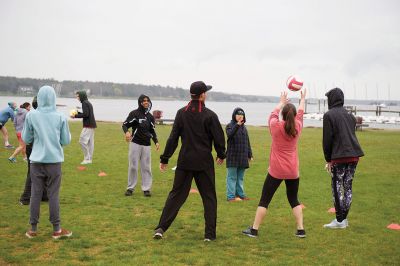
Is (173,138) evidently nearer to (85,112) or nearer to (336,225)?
(336,225)

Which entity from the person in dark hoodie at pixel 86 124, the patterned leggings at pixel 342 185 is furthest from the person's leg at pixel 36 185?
the person in dark hoodie at pixel 86 124

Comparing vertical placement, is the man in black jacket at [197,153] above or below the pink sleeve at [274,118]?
below

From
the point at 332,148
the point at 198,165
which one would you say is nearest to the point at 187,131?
the point at 198,165

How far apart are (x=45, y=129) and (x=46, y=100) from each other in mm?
450

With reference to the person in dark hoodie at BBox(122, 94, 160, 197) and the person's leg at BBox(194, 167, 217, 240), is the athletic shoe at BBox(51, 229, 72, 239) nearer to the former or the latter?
the person's leg at BBox(194, 167, 217, 240)

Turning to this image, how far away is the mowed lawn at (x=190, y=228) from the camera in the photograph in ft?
23.0

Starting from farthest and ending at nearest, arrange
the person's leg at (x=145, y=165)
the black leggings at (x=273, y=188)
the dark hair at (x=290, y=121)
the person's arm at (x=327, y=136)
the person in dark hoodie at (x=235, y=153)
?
the person's leg at (x=145, y=165) → the person in dark hoodie at (x=235, y=153) → the person's arm at (x=327, y=136) → the black leggings at (x=273, y=188) → the dark hair at (x=290, y=121)

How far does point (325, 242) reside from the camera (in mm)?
7984

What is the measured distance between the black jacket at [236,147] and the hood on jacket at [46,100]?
14.8 feet

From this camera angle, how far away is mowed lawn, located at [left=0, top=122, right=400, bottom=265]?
23.0ft

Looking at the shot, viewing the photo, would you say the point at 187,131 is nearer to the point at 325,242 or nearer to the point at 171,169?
the point at 325,242

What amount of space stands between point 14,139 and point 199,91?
19666mm

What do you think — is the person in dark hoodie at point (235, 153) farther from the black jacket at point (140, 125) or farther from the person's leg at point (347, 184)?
the person's leg at point (347, 184)

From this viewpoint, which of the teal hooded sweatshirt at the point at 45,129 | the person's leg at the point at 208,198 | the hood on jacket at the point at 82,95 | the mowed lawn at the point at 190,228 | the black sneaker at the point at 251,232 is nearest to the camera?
the mowed lawn at the point at 190,228
